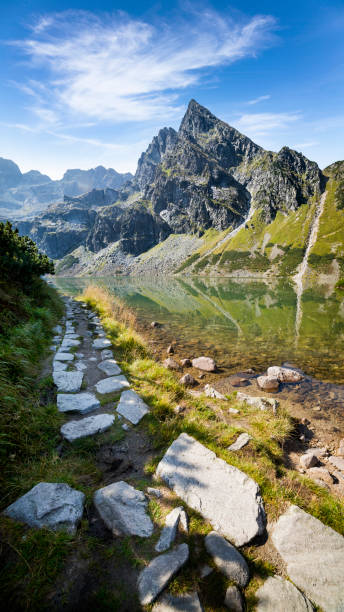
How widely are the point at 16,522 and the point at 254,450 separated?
151 inches

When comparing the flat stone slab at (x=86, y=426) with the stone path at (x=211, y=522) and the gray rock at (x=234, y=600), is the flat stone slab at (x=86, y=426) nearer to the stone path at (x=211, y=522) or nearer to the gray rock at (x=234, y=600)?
the stone path at (x=211, y=522)

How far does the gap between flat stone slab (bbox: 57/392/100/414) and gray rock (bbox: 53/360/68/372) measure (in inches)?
56.8

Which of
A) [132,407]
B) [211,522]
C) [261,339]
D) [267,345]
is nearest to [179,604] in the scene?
[211,522]

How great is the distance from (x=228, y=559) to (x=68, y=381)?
16.0 feet

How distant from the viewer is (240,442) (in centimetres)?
460

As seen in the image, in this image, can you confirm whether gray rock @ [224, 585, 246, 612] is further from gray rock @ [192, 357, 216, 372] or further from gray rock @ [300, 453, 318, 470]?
gray rock @ [192, 357, 216, 372]

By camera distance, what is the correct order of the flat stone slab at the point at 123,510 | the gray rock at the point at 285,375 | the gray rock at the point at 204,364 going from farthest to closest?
the gray rock at the point at 204,364
the gray rock at the point at 285,375
the flat stone slab at the point at 123,510

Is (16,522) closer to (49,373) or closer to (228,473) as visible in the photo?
(228,473)

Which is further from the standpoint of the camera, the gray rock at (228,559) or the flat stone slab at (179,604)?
the gray rock at (228,559)

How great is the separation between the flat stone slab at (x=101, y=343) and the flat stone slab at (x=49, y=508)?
256 inches

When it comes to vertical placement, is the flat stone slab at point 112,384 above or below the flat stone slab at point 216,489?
below

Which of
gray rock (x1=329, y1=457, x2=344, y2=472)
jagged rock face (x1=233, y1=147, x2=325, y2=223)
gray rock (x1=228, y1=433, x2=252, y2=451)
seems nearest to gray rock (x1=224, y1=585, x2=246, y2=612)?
gray rock (x1=228, y1=433, x2=252, y2=451)

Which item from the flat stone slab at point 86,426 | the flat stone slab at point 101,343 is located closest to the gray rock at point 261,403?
the flat stone slab at point 86,426

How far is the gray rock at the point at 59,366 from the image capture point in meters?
6.67
